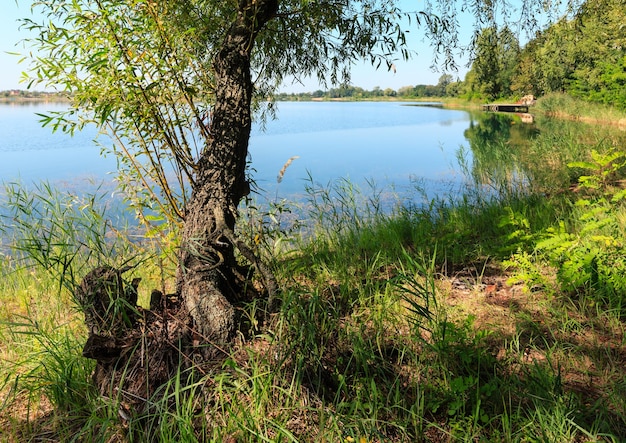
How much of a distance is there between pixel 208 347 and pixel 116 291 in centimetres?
56

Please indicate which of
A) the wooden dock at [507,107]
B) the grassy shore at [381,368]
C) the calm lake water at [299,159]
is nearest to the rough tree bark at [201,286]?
the grassy shore at [381,368]

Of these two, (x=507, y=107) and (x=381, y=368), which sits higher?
(x=507, y=107)

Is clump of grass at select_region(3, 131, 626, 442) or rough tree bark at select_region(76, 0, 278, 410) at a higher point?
rough tree bark at select_region(76, 0, 278, 410)

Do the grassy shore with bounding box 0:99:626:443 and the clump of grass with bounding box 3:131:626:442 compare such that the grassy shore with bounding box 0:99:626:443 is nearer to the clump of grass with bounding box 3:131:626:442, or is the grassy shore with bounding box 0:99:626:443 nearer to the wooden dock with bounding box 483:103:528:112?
the clump of grass with bounding box 3:131:626:442

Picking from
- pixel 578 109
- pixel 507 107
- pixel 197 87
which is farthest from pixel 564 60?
pixel 507 107

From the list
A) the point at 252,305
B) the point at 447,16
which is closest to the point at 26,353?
the point at 252,305

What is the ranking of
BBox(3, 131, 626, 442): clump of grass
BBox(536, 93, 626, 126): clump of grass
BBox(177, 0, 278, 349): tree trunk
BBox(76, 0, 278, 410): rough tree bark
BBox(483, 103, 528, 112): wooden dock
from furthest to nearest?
BBox(483, 103, 528, 112): wooden dock
BBox(536, 93, 626, 126): clump of grass
BBox(177, 0, 278, 349): tree trunk
BBox(76, 0, 278, 410): rough tree bark
BBox(3, 131, 626, 442): clump of grass

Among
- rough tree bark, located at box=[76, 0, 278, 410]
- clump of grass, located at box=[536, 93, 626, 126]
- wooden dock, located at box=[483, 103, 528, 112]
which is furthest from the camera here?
wooden dock, located at box=[483, 103, 528, 112]

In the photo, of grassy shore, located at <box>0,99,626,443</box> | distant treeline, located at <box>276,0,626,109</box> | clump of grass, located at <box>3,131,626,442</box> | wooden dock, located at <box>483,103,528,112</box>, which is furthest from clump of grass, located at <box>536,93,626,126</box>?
clump of grass, located at <box>3,131,626,442</box>

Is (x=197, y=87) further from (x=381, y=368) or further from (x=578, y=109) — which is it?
(x=578, y=109)

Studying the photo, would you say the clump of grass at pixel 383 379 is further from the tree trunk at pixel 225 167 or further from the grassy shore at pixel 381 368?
the tree trunk at pixel 225 167

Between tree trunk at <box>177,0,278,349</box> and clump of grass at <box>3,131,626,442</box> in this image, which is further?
tree trunk at <box>177,0,278,349</box>

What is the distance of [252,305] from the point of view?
2451 millimetres

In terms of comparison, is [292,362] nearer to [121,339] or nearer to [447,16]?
[121,339]
